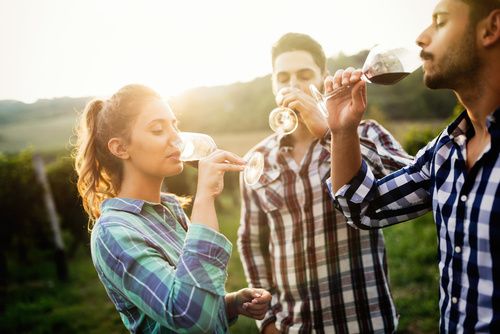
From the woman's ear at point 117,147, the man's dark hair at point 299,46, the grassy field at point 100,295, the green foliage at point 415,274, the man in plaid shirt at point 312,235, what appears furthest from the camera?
the grassy field at point 100,295

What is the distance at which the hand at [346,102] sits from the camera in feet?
5.78

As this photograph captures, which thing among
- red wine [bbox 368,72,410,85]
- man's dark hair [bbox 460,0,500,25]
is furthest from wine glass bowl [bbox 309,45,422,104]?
man's dark hair [bbox 460,0,500,25]

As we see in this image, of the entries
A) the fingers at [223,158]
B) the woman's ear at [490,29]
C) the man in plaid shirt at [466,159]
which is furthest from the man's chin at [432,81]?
the fingers at [223,158]

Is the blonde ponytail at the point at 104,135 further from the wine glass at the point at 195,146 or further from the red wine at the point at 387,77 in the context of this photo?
the red wine at the point at 387,77

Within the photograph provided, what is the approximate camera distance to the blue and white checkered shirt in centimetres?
138

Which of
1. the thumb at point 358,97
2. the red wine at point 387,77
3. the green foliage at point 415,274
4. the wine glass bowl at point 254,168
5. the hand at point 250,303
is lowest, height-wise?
the green foliage at point 415,274

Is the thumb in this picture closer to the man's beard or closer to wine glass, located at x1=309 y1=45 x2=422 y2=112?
wine glass, located at x1=309 y1=45 x2=422 y2=112

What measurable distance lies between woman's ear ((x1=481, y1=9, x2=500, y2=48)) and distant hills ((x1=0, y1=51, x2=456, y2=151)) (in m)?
4.44

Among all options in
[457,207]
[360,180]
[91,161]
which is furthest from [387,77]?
[91,161]

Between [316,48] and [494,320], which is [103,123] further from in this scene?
[494,320]

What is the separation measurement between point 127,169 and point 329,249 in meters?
1.33

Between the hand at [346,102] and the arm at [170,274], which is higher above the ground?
the hand at [346,102]

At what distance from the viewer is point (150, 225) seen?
181 centimetres

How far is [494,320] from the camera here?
52.9 inches
